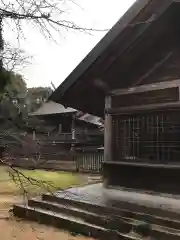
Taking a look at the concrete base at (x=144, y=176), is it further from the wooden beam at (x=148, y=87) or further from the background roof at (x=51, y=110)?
the background roof at (x=51, y=110)

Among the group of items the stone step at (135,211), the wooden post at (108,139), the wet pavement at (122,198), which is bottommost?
the stone step at (135,211)

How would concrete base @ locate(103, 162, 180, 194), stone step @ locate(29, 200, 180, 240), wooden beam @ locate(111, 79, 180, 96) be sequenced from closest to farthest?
stone step @ locate(29, 200, 180, 240) < concrete base @ locate(103, 162, 180, 194) < wooden beam @ locate(111, 79, 180, 96)

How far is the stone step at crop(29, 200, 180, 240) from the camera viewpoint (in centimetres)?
412

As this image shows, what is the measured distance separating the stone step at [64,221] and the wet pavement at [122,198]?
54cm

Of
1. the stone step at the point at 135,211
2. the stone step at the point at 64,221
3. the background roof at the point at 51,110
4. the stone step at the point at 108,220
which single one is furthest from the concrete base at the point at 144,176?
the background roof at the point at 51,110

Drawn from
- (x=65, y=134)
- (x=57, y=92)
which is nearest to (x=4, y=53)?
(x=57, y=92)

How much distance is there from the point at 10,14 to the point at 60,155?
19681mm

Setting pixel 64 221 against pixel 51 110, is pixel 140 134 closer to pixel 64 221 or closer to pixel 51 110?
pixel 64 221

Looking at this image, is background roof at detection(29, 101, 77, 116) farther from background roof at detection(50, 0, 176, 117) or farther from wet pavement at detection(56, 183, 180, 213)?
wet pavement at detection(56, 183, 180, 213)

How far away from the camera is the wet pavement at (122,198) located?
523 cm

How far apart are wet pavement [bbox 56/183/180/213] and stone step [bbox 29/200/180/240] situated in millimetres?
331

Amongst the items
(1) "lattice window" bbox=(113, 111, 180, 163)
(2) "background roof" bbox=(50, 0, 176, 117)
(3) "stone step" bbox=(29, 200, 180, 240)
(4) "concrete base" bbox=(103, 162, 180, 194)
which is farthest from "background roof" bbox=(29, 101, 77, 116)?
(3) "stone step" bbox=(29, 200, 180, 240)

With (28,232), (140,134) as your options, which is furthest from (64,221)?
(140,134)

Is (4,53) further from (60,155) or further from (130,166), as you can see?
(60,155)
